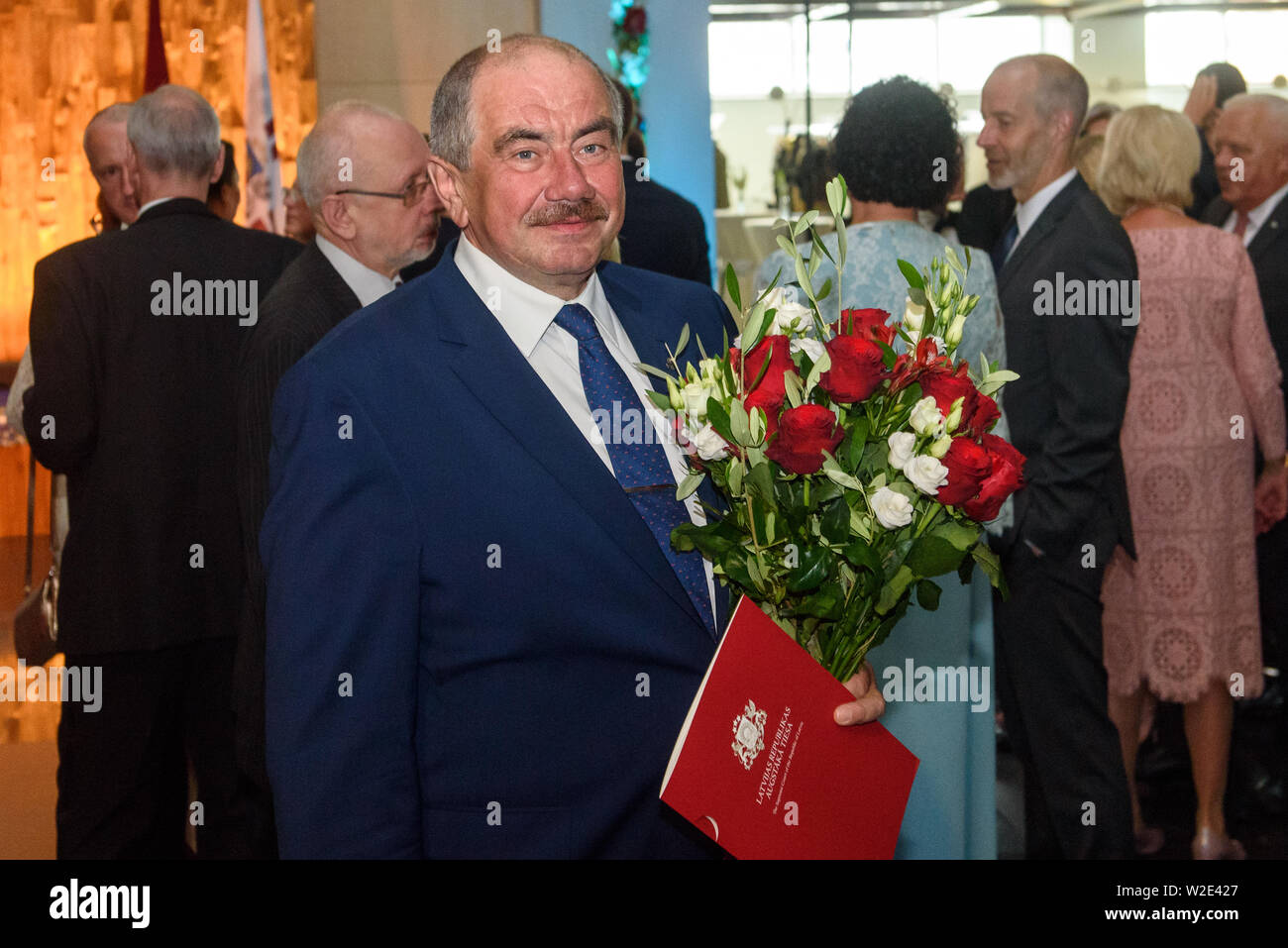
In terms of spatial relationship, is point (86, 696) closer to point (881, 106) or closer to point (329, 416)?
point (329, 416)

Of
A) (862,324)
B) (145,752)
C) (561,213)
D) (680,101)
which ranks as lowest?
(145,752)

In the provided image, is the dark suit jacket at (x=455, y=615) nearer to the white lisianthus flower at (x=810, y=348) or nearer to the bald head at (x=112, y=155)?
the white lisianthus flower at (x=810, y=348)

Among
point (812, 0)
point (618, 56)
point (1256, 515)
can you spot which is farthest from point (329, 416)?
point (812, 0)

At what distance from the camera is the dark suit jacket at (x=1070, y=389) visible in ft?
9.55

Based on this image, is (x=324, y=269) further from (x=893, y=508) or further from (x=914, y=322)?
(x=893, y=508)

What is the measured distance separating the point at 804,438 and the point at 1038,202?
2.03 metres

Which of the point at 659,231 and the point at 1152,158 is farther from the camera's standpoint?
the point at 659,231

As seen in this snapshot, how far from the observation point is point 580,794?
59.3 inches

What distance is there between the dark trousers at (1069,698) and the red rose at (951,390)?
1.63 m

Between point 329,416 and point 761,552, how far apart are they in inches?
20.0

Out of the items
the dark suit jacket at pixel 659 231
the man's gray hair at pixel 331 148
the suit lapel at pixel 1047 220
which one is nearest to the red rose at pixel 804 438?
the man's gray hair at pixel 331 148

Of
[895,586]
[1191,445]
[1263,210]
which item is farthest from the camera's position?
[1263,210]

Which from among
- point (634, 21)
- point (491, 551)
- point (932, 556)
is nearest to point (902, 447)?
point (932, 556)

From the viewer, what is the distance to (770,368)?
1437 mm
